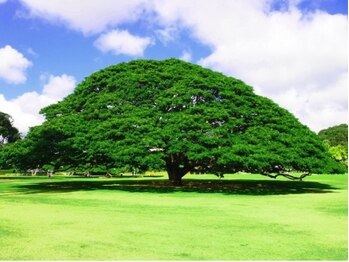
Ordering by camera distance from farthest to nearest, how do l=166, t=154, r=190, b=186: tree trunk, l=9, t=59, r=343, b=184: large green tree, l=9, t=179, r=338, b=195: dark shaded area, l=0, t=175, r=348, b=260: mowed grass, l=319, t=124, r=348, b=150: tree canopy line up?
l=319, t=124, r=348, b=150: tree canopy
l=166, t=154, r=190, b=186: tree trunk
l=9, t=179, r=338, b=195: dark shaded area
l=9, t=59, r=343, b=184: large green tree
l=0, t=175, r=348, b=260: mowed grass

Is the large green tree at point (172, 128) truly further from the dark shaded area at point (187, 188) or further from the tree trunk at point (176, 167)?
the dark shaded area at point (187, 188)

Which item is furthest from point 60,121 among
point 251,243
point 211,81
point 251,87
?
point 251,243

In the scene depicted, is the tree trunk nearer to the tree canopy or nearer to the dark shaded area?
the dark shaded area

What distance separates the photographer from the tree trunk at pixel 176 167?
100 ft

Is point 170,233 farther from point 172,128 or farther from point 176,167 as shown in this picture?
point 176,167

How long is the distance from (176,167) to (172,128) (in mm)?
6402

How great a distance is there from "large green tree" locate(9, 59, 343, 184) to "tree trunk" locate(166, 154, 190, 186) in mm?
78

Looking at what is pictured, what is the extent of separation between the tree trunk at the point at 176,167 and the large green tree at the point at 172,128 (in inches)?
3.1

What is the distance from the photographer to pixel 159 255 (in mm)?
8211

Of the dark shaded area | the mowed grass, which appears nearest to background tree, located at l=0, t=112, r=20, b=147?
the dark shaded area

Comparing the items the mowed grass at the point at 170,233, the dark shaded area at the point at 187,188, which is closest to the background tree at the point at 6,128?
the dark shaded area at the point at 187,188

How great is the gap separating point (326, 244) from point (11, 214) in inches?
392

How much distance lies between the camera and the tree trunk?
100 ft

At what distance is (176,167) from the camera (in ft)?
104
